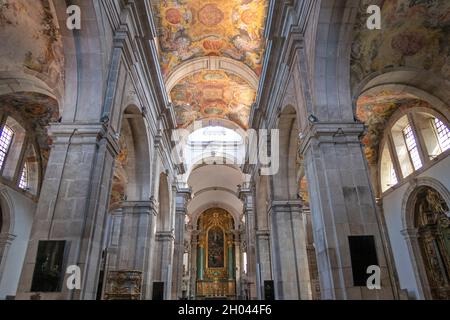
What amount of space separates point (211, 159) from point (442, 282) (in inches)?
611

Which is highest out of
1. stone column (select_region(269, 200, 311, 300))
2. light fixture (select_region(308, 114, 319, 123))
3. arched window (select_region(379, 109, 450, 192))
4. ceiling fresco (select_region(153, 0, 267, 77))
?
ceiling fresco (select_region(153, 0, 267, 77))

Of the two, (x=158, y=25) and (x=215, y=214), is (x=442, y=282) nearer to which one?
(x=158, y=25)

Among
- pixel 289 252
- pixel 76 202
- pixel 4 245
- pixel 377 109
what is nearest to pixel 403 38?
pixel 377 109

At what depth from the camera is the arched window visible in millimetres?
12094

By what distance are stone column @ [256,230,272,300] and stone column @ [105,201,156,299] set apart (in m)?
5.27

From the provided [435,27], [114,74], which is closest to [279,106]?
[435,27]

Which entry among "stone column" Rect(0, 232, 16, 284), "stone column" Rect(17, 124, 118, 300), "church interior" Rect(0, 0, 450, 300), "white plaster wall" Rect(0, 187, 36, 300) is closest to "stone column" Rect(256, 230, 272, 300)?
"church interior" Rect(0, 0, 450, 300)

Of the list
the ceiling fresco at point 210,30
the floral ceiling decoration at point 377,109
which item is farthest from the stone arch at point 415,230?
the ceiling fresco at point 210,30

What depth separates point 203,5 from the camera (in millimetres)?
12938

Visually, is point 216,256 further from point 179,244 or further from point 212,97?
point 212,97

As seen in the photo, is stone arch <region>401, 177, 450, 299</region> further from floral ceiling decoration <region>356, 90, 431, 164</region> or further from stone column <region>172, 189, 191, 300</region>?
stone column <region>172, 189, 191, 300</region>

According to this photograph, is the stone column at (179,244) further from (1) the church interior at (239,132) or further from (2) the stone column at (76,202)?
(2) the stone column at (76,202)

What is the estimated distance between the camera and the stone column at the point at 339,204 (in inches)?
216

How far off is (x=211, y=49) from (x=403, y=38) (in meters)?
8.97
